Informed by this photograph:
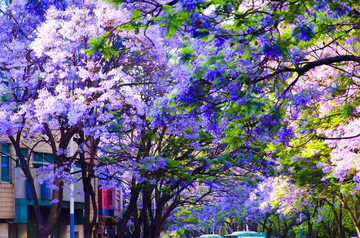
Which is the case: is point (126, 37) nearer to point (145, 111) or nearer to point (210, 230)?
point (145, 111)

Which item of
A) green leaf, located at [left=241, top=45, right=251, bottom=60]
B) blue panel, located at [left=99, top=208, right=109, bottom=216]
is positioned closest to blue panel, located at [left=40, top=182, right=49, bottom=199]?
blue panel, located at [left=99, top=208, right=109, bottom=216]

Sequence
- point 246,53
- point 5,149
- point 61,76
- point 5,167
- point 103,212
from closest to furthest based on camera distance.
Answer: point 246,53, point 61,76, point 5,149, point 5,167, point 103,212

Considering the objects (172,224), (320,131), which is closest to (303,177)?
(320,131)

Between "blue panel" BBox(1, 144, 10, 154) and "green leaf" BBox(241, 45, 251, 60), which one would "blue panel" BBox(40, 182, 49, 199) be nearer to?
"blue panel" BBox(1, 144, 10, 154)

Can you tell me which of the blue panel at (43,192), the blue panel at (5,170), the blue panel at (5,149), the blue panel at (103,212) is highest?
the blue panel at (5,149)

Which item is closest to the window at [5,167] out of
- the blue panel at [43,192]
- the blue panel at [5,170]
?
the blue panel at [5,170]

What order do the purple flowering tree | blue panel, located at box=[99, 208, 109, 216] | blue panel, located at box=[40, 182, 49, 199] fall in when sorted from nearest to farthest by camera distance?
the purple flowering tree, blue panel, located at box=[40, 182, 49, 199], blue panel, located at box=[99, 208, 109, 216]

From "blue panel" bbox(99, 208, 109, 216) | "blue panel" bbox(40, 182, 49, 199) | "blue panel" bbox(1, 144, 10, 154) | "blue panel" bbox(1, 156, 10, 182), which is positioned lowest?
"blue panel" bbox(99, 208, 109, 216)

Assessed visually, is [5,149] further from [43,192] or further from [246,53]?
[246,53]

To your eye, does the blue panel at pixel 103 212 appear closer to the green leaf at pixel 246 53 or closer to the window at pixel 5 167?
the window at pixel 5 167

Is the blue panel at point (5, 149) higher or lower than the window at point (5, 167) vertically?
higher

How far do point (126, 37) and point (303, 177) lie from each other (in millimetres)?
9098

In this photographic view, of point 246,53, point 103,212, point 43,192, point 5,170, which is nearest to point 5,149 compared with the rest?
point 5,170

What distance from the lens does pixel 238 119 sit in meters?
11.0
